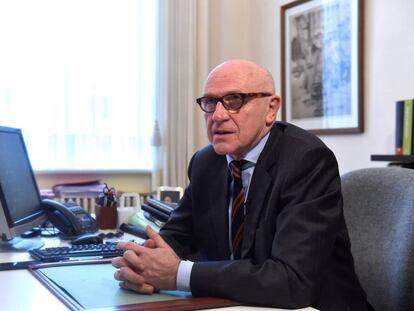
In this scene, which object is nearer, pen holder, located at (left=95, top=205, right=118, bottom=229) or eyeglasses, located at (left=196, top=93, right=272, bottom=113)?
eyeglasses, located at (left=196, top=93, right=272, bottom=113)

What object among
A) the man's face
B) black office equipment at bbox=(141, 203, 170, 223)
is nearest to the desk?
the man's face

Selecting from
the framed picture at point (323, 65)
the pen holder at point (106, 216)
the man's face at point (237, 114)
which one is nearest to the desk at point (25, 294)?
the man's face at point (237, 114)

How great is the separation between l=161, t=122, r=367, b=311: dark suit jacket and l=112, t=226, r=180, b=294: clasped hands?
0.19 feet

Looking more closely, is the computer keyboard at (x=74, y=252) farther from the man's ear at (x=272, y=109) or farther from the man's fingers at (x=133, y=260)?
the man's ear at (x=272, y=109)

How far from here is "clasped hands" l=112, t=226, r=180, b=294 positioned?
111 centimetres

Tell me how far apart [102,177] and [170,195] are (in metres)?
0.99

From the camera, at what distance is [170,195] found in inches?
103

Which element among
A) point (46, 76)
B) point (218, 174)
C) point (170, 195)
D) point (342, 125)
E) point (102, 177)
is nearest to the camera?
point (218, 174)

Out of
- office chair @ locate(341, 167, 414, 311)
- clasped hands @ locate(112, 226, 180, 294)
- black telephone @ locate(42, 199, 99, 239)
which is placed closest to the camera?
clasped hands @ locate(112, 226, 180, 294)

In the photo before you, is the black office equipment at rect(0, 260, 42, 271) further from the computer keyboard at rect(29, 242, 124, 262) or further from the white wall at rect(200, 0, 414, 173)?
the white wall at rect(200, 0, 414, 173)

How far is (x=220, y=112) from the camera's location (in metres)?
1.34

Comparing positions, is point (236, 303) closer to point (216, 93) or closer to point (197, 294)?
point (197, 294)

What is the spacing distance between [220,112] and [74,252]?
2.00 feet

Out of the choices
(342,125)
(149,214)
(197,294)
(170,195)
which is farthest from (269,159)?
(342,125)
